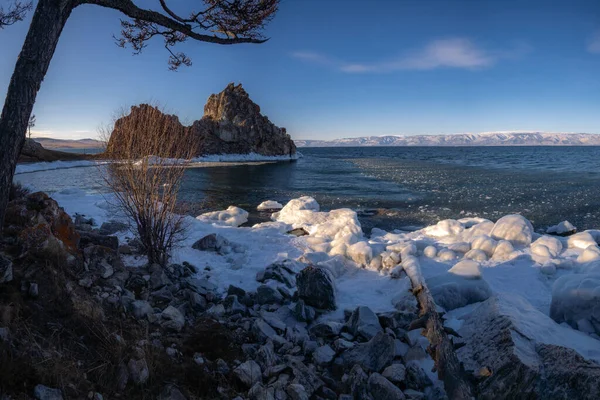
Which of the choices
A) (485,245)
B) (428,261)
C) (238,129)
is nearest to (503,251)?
(485,245)

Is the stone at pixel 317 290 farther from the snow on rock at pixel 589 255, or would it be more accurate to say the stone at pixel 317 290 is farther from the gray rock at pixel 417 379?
the snow on rock at pixel 589 255

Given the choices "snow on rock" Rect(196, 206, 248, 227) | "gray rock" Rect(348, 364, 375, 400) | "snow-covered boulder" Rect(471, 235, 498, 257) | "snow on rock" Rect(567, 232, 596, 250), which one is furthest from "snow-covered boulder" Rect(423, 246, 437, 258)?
"snow on rock" Rect(196, 206, 248, 227)

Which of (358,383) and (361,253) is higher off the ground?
(361,253)

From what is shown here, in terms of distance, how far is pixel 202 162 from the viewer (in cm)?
7412

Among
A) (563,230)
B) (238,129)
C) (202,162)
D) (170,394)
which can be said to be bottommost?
(563,230)

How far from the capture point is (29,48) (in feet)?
12.5

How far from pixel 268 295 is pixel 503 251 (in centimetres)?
689

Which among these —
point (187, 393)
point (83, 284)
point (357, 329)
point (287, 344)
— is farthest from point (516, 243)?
point (83, 284)

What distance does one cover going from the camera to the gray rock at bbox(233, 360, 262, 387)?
399 centimetres

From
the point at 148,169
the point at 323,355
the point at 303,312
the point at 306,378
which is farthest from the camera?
the point at 148,169

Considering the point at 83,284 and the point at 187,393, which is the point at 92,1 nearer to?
the point at 83,284

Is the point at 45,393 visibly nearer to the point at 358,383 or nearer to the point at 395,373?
the point at 358,383

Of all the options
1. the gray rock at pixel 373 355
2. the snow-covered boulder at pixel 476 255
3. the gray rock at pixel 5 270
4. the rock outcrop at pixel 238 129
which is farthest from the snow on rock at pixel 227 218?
the rock outcrop at pixel 238 129

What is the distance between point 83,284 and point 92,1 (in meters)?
3.82
